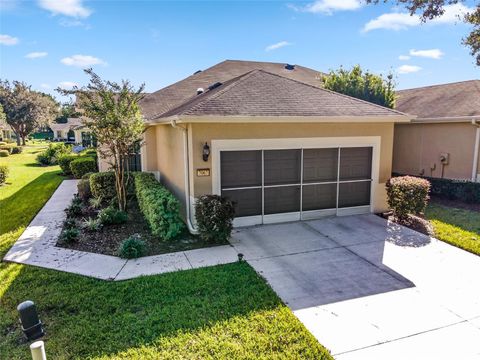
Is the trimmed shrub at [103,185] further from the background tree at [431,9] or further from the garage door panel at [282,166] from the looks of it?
the background tree at [431,9]

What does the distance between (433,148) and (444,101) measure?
254cm

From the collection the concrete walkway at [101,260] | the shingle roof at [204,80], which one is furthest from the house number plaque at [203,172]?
the shingle roof at [204,80]

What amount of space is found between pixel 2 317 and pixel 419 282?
7.04 meters

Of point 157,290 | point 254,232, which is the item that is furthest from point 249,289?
point 254,232

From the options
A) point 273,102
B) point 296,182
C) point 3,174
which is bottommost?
point 3,174

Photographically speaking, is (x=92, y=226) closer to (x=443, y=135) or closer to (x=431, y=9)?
(x=431, y=9)

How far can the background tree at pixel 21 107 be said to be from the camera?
4972 centimetres

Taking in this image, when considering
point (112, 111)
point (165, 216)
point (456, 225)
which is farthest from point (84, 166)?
point (456, 225)

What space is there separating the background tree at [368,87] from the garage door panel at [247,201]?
8.93 meters

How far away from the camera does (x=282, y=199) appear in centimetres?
974

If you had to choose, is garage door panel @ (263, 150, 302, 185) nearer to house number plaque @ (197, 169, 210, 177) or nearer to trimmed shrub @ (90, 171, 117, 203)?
house number plaque @ (197, 169, 210, 177)

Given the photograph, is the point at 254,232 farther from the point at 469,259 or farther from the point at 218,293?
the point at 469,259

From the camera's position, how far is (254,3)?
43.6ft

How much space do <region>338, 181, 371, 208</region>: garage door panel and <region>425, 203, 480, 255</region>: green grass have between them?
1978mm
